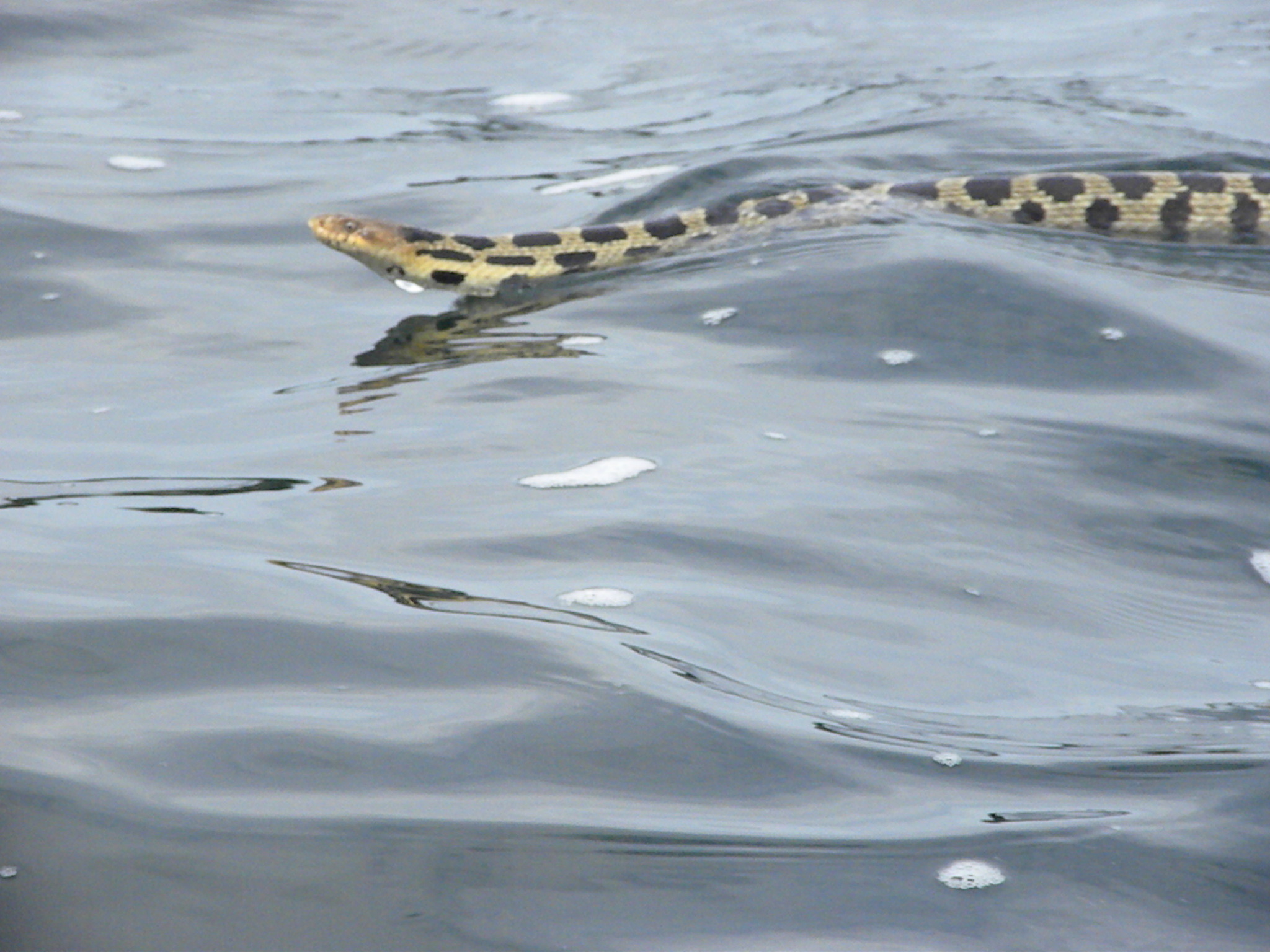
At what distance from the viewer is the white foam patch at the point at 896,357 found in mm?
6211

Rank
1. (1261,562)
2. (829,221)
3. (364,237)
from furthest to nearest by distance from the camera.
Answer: (829,221) → (364,237) → (1261,562)

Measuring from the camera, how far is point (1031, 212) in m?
8.69

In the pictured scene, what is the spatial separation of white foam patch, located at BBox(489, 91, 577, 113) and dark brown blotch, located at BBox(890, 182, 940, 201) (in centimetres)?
462

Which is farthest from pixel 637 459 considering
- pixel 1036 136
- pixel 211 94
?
pixel 211 94

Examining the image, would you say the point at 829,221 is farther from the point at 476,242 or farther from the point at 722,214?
the point at 476,242

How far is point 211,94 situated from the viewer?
1305 centimetres

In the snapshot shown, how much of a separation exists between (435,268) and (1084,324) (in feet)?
9.72

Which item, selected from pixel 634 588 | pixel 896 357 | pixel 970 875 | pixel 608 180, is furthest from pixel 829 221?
pixel 970 875

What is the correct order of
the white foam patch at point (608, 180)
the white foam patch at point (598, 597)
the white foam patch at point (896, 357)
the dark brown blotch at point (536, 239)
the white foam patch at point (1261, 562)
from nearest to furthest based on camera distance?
the white foam patch at point (598, 597), the white foam patch at point (1261, 562), the white foam patch at point (896, 357), the dark brown blotch at point (536, 239), the white foam patch at point (608, 180)

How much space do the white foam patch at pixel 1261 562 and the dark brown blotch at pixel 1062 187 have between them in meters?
4.52

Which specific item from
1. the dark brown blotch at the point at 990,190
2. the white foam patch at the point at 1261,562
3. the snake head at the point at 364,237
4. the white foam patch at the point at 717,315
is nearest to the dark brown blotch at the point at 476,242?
the snake head at the point at 364,237

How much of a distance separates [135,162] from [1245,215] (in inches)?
258

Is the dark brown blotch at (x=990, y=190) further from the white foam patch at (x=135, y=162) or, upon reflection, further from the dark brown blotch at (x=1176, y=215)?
the white foam patch at (x=135, y=162)

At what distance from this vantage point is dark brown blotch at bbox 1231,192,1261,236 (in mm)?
8602
